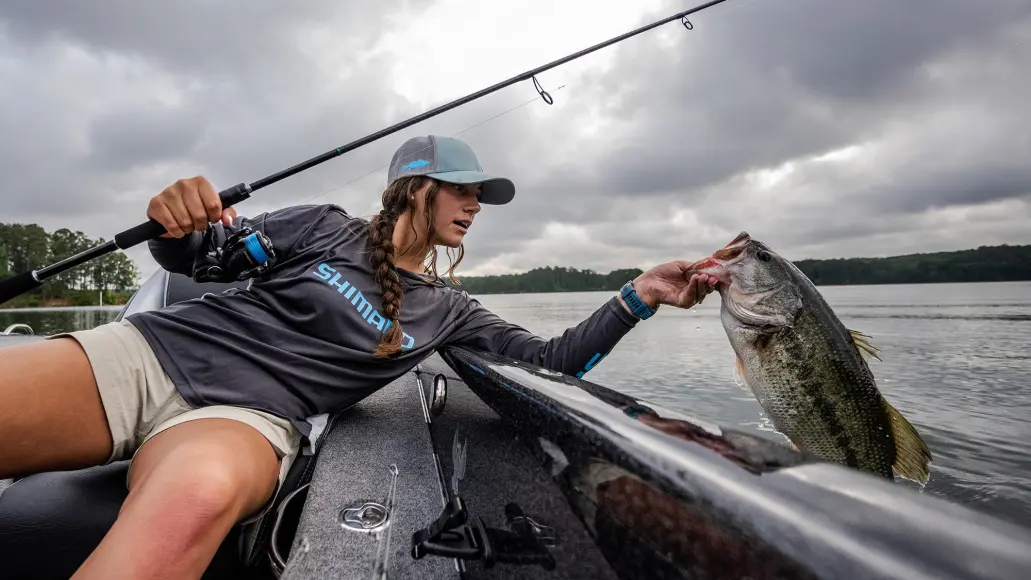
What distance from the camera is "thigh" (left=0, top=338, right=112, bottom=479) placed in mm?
1484

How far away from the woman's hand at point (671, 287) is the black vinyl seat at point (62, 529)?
169 centimetres

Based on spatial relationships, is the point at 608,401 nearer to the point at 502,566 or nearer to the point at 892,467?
the point at 502,566

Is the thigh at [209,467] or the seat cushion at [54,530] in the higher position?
the thigh at [209,467]

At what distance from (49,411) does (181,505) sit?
2.36ft

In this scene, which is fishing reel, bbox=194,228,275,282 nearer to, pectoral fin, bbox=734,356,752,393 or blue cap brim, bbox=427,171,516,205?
blue cap brim, bbox=427,171,516,205

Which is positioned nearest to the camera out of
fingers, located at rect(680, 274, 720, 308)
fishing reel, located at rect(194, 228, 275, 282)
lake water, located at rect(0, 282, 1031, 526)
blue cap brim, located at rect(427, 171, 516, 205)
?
fingers, located at rect(680, 274, 720, 308)

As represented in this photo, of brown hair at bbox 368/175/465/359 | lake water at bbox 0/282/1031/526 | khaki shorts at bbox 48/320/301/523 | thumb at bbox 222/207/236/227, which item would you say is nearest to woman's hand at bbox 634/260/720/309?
lake water at bbox 0/282/1031/526

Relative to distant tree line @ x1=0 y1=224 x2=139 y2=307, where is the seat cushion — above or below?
below

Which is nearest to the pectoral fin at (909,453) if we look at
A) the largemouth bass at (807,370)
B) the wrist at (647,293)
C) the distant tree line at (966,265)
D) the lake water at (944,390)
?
the largemouth bass at (807,370)

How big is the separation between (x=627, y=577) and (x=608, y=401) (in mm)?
389

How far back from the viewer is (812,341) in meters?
1.82

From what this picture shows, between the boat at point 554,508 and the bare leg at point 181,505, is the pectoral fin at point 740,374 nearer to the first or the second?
the boat at point 554,508

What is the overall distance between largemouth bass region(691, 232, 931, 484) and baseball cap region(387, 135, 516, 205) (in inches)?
48.5

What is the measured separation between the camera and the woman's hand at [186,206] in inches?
75.6
